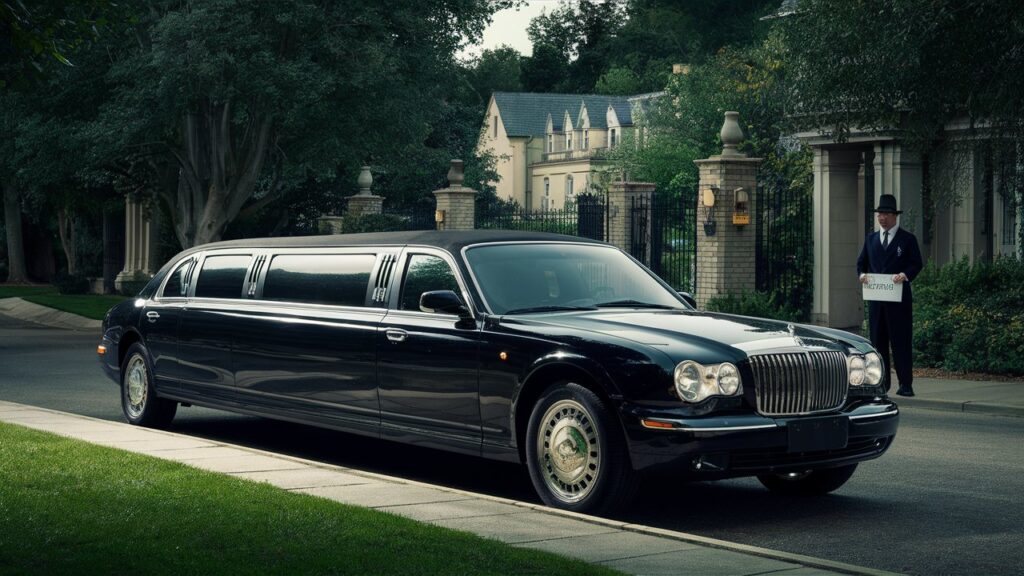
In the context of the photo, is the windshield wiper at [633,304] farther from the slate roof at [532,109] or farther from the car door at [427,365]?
the slate roof at [532,109]

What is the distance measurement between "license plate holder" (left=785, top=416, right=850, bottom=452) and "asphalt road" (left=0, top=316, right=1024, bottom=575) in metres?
0.48

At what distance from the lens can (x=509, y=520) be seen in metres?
7.71

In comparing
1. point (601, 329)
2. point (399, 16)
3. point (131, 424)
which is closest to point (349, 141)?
point (399, 16)

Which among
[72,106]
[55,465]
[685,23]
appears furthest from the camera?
[685,23]

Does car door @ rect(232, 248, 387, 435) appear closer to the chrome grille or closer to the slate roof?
the chrome grille

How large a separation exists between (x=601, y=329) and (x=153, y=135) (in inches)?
952

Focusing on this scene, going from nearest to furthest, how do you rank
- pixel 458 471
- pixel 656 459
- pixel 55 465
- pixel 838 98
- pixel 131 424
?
pixel 656 459 → pixel 55 465 → pixel 458 471 → pixel 131 424 → pixel 838 98

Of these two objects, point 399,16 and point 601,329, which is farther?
point 399,16

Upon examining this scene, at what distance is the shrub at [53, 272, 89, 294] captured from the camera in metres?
50.2

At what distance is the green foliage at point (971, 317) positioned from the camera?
18.6 metres

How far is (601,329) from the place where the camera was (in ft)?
27.7

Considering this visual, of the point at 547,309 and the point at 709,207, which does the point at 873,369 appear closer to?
Answer: the point at 547,309

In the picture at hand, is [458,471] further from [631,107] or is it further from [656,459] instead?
[631,107]

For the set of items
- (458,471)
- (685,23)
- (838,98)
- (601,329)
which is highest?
(685,23)
